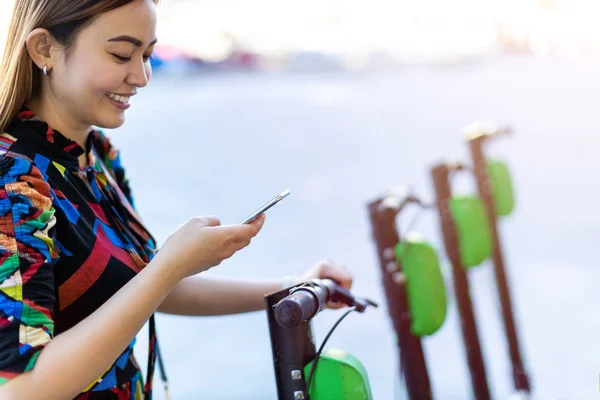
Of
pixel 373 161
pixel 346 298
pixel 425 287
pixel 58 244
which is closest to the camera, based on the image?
pixel 58 244

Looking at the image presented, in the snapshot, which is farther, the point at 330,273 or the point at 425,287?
the point at 425,287

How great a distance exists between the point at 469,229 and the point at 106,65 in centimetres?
148

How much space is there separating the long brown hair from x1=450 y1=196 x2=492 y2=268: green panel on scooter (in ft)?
4.78

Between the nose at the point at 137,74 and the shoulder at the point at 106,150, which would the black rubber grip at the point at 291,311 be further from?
the shoulder at the point at 106,150

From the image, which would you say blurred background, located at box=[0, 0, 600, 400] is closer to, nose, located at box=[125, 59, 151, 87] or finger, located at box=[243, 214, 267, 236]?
nose, located at box=[125, 59, 151, 87]

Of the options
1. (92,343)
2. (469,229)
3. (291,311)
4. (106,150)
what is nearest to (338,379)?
(291,311)

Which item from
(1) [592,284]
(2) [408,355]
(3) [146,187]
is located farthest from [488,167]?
(3) [146,187]

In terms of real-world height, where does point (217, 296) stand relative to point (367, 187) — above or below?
below

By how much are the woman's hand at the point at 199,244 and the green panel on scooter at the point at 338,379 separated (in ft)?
0.80

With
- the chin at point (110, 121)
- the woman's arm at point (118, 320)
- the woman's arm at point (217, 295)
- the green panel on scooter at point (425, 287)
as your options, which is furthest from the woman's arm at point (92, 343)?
the green panel on scooter at point (425, 287)

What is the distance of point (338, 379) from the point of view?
1.23 metres

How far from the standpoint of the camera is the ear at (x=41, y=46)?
4.03 ft

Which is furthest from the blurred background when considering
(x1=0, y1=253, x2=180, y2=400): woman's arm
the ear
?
(x1=0, y1=253, x2=180, y2=400): woman's arm

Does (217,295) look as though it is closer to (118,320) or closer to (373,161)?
(118,320)
